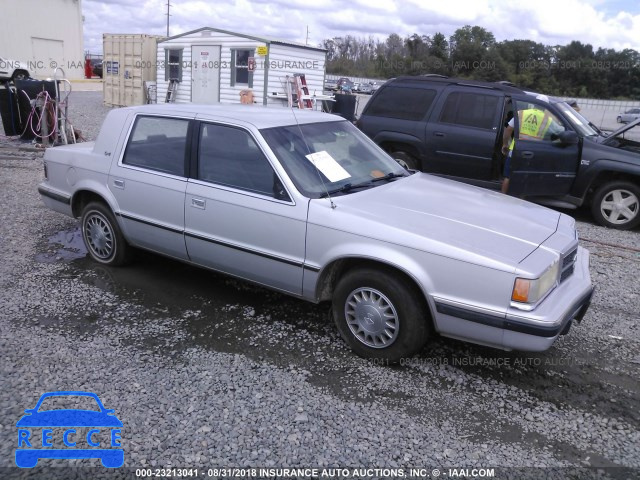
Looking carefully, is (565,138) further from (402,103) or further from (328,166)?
(328,166)

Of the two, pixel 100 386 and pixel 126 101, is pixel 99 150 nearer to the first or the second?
pixel 100 386

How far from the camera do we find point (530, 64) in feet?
158

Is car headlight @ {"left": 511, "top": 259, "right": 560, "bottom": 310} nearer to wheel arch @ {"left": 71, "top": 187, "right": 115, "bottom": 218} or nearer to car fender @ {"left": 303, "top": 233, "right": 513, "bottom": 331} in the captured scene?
car fender @ {"left": 303, "top": 233, "right": 513, "bottom": 331}

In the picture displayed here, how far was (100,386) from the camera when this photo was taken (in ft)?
10.5

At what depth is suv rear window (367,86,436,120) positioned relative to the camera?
8.16m

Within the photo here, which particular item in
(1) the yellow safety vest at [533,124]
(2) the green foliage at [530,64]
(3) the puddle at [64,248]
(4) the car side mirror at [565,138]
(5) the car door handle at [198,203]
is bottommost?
(3) the puddle at [64,248]

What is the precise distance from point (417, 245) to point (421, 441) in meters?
1.15

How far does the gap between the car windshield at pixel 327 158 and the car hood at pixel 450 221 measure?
183mm

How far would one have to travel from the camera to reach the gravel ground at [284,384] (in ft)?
9.04

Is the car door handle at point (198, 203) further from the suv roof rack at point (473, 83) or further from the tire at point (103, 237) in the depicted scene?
the suv roof rack at point (473, 83)

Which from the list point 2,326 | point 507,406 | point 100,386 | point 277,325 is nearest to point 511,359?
point 507,406

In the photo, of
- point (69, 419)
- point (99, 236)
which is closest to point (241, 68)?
point (99, 236)

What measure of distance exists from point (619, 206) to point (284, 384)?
6158 mm

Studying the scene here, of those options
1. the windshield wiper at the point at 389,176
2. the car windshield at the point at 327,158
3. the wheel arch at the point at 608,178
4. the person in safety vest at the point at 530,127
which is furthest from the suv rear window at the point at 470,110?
the windshield wiper at the point at 389,176
